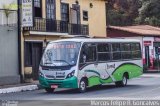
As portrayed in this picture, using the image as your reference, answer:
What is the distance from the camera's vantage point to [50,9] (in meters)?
33.5

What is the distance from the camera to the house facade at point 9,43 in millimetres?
28297

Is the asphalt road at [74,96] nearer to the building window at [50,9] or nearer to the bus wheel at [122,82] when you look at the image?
the bus wheel at [122,82]

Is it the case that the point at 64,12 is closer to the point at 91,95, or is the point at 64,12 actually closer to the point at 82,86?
the point at 82,86

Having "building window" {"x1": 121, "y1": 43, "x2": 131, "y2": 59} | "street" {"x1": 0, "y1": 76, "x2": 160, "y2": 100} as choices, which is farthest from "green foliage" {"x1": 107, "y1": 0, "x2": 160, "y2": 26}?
"street" {"x1": 0, "y1": 76, "x2": 160, "y2": 100}

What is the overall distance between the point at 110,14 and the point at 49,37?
109 ft

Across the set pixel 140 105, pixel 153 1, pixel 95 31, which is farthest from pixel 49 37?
pixel 153 1

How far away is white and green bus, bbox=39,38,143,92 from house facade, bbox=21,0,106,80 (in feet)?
22.7

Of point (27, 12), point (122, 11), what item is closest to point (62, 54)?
point (27, 12)

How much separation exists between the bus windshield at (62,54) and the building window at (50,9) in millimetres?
10478

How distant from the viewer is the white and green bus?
22109 millimetres

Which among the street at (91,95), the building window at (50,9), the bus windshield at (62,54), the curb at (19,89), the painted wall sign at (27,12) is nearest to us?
the street at (91,95)

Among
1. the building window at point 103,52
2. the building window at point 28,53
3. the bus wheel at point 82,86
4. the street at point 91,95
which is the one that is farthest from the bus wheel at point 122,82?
the building window at point 28,53

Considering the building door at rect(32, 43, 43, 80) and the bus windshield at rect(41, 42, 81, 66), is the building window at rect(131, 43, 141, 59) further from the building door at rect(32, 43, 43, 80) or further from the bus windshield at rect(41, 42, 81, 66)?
the building door at rect(32, 43, 43, 80)

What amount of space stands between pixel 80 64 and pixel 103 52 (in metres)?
2.65
